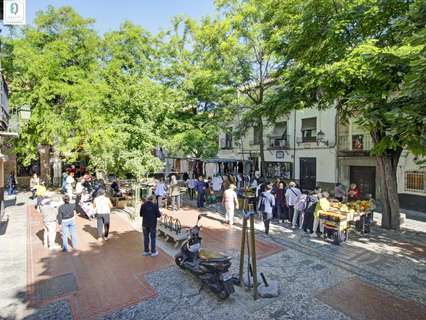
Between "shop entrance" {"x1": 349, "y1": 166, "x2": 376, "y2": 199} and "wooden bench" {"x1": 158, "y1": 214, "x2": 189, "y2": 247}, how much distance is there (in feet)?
46.3

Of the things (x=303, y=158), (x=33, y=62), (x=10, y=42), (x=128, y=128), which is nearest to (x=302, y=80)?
(x=128, y=128)

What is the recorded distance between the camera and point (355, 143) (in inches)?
706

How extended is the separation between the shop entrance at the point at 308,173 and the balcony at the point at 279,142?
2019 mm

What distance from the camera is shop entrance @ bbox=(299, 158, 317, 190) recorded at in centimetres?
2074

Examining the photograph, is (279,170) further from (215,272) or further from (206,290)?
(215,272)

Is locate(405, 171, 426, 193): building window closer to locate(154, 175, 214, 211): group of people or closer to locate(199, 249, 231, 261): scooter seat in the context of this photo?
locate(154, 175, 214, 211): group of people

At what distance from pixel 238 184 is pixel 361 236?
9771 mm

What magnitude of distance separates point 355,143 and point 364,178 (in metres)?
2.40

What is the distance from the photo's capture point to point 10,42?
1680 centimetres

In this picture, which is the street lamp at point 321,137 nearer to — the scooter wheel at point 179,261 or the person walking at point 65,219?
the scooter wheel at point 179,261

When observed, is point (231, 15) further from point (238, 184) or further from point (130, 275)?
point (130, 275)

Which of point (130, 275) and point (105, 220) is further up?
point (105, 220)

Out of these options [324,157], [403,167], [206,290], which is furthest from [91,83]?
[403,167]

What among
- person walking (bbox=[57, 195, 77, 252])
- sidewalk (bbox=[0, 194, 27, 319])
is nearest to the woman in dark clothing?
person walking (bbox=[57, 195, 77, 252])
